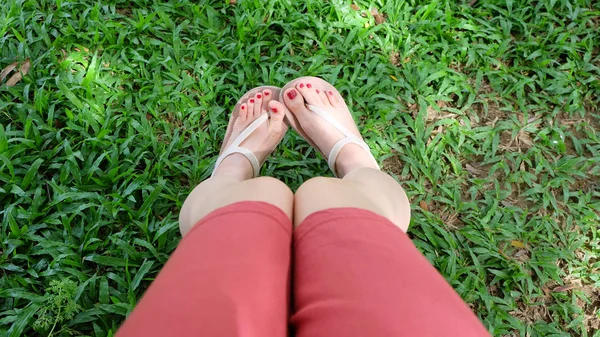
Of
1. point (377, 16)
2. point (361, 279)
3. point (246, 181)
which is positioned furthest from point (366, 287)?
point (377, 16)

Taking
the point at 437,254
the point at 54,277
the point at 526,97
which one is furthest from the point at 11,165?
the point at 526,97

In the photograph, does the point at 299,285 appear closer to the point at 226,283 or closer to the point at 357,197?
the point at 226,283

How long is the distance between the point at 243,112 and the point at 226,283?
1095mm

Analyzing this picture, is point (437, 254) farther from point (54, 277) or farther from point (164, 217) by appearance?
point (54, 277)

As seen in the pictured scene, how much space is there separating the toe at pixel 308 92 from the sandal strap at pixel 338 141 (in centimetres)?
4

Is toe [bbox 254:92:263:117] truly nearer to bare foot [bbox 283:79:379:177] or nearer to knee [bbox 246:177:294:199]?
bare foot [bbox 283:79:379:177]

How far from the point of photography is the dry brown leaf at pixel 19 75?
1.84 metres

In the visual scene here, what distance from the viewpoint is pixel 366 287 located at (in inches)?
33.6

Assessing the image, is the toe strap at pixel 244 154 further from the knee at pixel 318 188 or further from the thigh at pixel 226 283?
the thigh at pixel 226 283

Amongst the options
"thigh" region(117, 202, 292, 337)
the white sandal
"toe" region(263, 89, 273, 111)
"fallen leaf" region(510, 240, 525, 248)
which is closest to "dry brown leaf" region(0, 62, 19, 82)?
the white sandal

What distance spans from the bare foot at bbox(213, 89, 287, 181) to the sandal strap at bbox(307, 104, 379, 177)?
6.2 inches

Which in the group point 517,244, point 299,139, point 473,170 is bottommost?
point 517,244

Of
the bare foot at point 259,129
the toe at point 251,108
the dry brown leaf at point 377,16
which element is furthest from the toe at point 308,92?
the dry brown leaf at point 377,16

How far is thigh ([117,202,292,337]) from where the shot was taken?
30.6 inches
